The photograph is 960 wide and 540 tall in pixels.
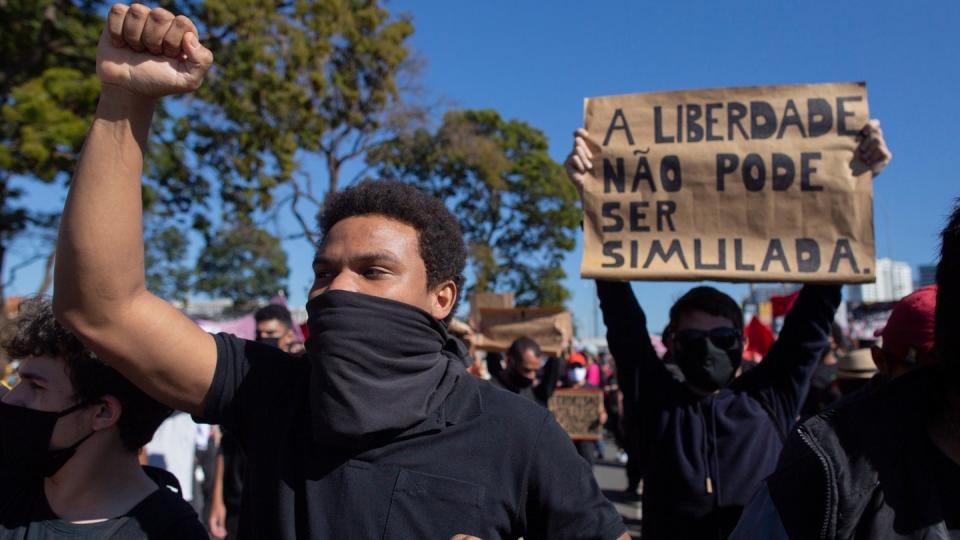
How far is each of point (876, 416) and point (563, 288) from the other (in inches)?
1369

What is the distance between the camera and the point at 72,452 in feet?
7.56

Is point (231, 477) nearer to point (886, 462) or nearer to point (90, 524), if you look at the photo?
point (90, 524)

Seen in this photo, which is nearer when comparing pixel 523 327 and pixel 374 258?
pixel 374 258

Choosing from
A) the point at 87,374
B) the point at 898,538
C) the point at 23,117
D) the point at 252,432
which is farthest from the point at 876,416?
the point at 23,117

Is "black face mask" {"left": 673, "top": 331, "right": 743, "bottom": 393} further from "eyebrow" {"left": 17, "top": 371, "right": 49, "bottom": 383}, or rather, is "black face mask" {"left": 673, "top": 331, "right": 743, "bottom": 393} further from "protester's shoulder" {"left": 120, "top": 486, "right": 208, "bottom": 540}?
"eyebrow" {"left": 17, "top": 371, "right": 49, "bottom": 383}

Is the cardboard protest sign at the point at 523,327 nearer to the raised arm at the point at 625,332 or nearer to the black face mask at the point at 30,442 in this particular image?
the raised arm at the point at 625,332

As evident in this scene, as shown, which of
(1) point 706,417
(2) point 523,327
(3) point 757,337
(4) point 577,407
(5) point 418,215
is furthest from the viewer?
(3) point 757,337

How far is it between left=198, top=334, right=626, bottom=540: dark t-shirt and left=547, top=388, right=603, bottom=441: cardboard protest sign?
5.89 meters

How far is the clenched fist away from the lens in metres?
1.66

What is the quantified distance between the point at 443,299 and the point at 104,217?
35.0 inches

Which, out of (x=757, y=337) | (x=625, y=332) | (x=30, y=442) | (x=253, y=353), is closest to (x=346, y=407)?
(x=253, y=353)

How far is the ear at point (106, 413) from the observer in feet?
7.73

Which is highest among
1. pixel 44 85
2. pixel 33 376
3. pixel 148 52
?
pixel 44 85

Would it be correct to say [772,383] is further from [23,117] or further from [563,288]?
[563,288]
